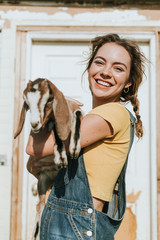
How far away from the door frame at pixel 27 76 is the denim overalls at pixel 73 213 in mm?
1960

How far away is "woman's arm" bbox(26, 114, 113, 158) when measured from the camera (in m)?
1.32

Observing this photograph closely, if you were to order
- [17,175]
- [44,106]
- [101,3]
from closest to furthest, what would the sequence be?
[44,106], [17,175], [101,3]

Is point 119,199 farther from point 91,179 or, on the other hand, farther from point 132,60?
point 132,60

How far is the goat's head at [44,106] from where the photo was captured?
1.21 m

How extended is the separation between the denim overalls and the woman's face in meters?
0.40

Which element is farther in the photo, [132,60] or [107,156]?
[132,60]

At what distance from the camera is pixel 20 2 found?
3.44 m

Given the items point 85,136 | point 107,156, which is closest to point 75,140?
point 85,136

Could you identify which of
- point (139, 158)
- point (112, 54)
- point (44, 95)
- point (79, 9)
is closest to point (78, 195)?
point (44, 95)

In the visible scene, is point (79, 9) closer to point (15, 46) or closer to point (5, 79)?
point (15, 46)

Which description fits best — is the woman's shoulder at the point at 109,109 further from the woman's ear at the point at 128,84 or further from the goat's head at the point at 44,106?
the woman's ear at the point at 128,84

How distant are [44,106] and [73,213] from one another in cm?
49

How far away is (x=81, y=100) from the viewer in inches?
137

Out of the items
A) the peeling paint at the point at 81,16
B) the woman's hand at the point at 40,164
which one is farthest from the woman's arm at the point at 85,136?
the peeling paint at the point at 81,16
